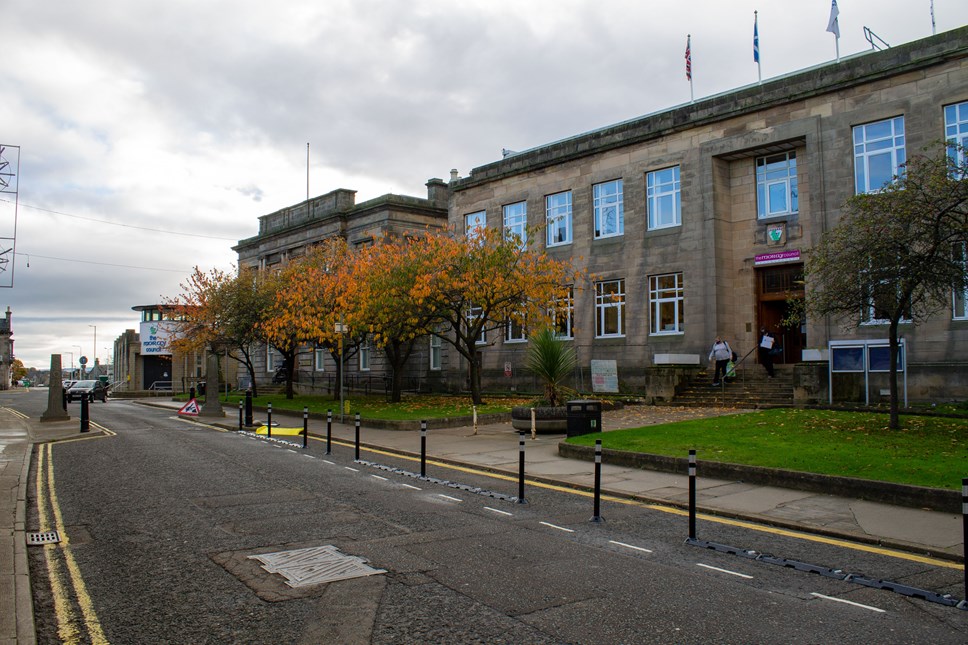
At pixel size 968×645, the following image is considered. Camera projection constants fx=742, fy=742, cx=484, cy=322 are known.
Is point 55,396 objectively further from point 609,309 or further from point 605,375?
point 609,309

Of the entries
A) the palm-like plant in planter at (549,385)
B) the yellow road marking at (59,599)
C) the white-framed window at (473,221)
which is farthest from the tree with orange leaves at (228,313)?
the yellow road marking at (59,599)

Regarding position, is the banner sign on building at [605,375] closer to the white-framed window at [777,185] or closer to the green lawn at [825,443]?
the white-framed window at [777,185]

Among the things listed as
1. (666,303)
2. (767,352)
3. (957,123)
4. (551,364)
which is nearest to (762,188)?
(666,303)

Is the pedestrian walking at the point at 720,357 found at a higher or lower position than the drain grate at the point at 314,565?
higher

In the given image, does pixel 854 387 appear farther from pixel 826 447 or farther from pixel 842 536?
pixel 842 536

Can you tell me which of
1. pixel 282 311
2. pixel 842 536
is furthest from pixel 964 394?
pixel 282 311

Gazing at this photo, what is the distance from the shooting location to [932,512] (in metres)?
9.67

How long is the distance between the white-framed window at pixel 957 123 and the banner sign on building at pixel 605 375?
13062mm

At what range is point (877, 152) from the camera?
24.6 meters

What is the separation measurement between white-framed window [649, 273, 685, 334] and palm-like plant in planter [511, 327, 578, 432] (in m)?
9.84

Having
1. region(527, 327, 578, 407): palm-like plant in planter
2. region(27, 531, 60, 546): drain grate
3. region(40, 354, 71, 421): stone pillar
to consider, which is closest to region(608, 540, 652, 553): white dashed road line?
region(27, 531, 60, 546): drain grate

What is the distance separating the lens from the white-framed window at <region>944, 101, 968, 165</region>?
893 inches

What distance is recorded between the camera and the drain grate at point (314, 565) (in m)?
6.75

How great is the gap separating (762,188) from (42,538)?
26642mm
